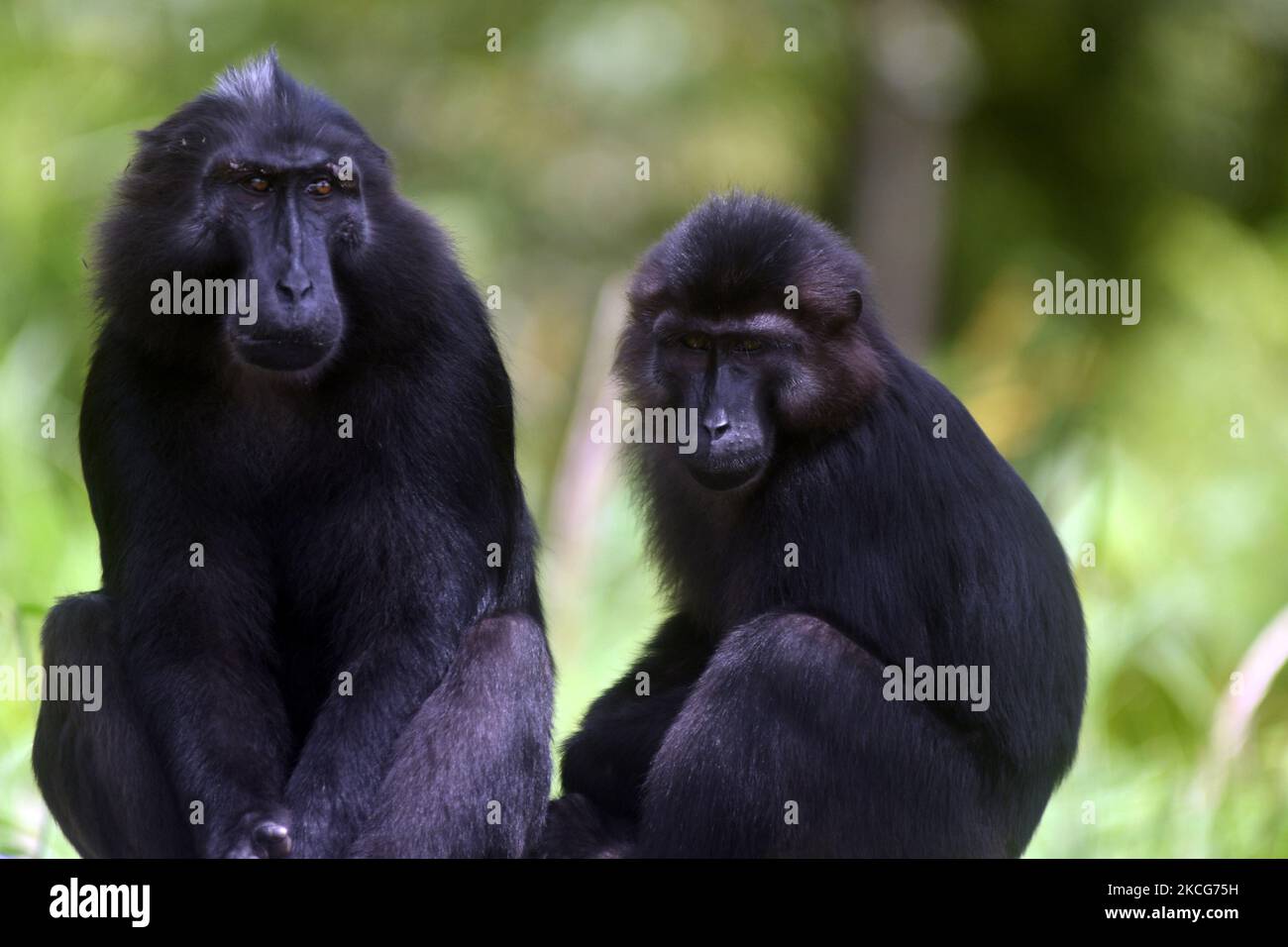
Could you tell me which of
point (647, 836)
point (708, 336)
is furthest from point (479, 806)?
point (708, 336)

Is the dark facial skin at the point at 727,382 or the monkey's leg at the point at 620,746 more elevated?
the dark facial skin at the point at 727,382

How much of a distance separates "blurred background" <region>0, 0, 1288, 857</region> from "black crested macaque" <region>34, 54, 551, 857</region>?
363 centimetres

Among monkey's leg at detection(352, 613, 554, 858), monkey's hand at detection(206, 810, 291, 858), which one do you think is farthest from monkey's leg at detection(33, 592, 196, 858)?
monkey's leg at detection(352, 613, 554, 858)

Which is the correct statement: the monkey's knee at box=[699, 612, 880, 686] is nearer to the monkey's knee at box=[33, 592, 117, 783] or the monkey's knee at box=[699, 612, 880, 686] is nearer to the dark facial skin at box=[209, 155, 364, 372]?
the dark facial skin at box=[209, 155, 364, 372]

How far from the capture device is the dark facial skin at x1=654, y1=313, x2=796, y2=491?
578 cm

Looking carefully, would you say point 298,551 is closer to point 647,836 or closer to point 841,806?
point 647,836

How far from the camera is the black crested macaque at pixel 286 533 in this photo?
5348 mm

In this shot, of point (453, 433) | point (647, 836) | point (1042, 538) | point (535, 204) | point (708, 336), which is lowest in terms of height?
point (647, 836)

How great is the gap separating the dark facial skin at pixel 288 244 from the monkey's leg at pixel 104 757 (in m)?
1.12

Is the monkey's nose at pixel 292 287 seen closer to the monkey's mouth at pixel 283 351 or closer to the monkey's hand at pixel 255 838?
the monkey's mouth at pixel 283 351

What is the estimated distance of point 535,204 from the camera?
15.2 meters

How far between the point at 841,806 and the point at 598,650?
474 cm

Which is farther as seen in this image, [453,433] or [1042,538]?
[1042,538]

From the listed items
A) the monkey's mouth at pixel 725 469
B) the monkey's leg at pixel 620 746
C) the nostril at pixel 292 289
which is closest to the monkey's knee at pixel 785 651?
the monkey's mouth at pixel 725 469
